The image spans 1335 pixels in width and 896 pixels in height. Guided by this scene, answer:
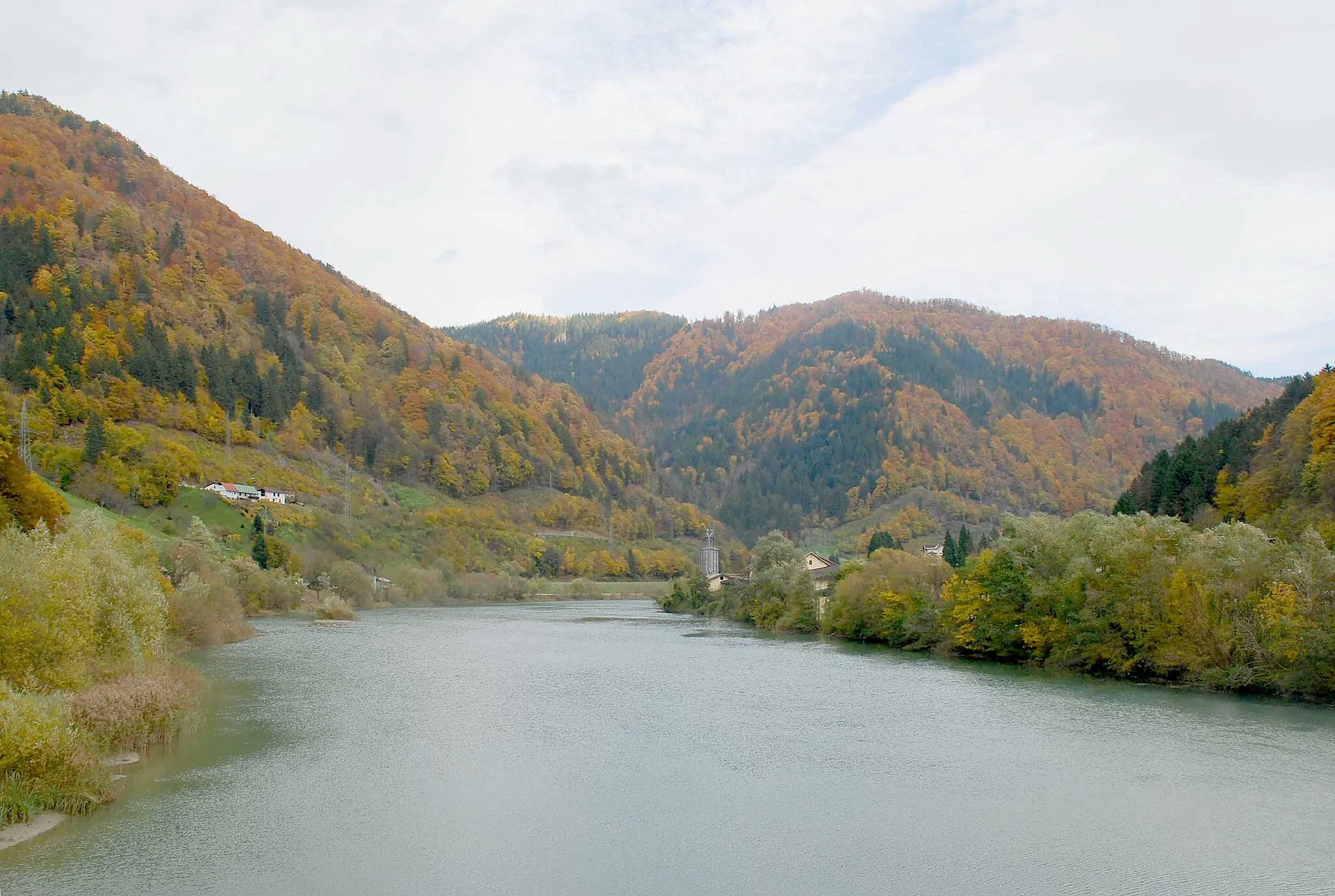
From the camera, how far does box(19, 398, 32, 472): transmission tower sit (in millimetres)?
88062

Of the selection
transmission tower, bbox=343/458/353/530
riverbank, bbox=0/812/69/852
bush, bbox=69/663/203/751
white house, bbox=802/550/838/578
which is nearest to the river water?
riverbank, bbox=0/812/69/852

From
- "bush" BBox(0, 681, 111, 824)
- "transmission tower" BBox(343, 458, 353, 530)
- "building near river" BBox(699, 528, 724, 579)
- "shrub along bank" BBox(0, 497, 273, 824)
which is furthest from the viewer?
"building near river" BBox(699, 528, 724, 579)

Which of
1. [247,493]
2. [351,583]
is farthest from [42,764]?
[247,493]

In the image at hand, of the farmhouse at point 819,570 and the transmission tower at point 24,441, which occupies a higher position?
the transmission tower at point 24,441

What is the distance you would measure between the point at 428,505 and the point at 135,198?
85.8m

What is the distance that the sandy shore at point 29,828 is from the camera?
19.5 metres

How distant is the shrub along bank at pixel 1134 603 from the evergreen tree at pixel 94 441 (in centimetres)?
7483

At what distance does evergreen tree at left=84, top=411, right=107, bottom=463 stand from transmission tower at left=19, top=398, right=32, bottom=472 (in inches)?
187

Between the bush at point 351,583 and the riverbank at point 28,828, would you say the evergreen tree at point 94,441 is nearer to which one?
the bush at point 351,583

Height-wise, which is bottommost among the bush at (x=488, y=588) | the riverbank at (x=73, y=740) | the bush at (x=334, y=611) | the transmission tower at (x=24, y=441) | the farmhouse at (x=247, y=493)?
the bush at (x=488, y=588)

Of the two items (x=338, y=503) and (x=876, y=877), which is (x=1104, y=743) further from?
(x=338, y=503)

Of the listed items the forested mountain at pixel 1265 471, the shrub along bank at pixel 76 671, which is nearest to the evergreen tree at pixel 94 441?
the shrub along bank at pixel 76 671

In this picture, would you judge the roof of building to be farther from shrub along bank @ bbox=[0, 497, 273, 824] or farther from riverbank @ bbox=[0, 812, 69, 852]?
riverbank @ bbox=[0, 812, 69, 852]

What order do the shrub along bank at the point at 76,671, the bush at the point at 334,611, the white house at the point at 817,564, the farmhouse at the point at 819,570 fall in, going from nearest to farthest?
the shrub along bank at the point at 76,671 < the bush at the point at 334,611 < the farmhouse at the point at 819,570 < the white house at the point at 817,564
